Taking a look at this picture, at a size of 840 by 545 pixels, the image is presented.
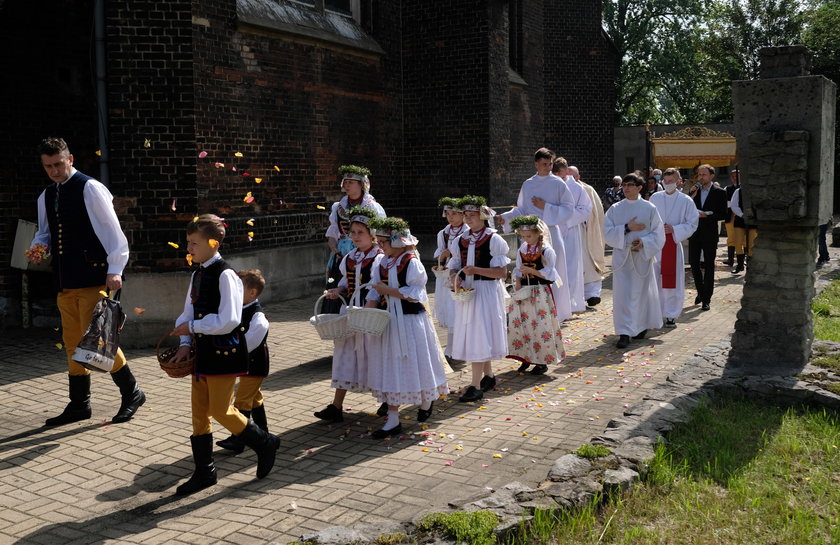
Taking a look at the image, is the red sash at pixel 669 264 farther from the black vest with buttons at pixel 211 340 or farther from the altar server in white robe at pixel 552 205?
the black vest with buttons at pixel 211 340

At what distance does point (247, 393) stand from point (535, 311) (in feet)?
11.8

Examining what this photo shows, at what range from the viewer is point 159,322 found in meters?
10.2

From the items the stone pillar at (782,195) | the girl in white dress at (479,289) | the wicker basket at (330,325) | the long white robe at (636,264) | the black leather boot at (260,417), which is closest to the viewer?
the black leather boot at (260,417)

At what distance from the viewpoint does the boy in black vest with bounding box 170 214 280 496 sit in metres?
5.44

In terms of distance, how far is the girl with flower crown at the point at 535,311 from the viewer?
29.2 ft

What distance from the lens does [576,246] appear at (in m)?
12.9

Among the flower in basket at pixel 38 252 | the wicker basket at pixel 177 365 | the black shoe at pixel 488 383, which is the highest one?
the flower in basket at pixel 38 252

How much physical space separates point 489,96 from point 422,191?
2.23m

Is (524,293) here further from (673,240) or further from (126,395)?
(673,240)

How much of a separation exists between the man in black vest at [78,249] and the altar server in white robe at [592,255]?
26.7ft

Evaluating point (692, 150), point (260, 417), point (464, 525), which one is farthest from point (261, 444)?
point (692, 150)

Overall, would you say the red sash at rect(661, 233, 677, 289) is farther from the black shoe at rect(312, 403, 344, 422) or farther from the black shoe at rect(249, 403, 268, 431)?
the black shoe at rect(249, 403, 268, 431)

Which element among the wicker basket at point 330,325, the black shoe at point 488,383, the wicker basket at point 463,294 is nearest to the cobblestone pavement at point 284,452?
the black shoe at point 488,383

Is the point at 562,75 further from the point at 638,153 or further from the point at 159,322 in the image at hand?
the point at 159,322
